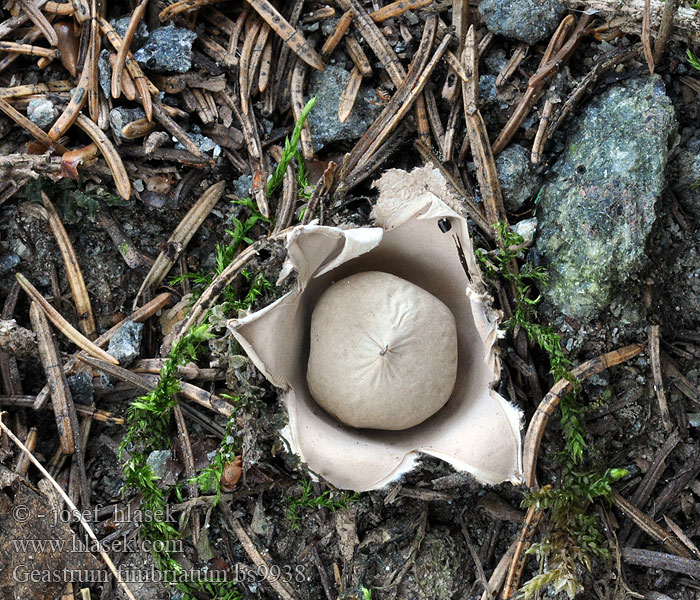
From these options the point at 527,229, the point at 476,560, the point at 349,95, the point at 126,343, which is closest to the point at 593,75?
the point at 527,229

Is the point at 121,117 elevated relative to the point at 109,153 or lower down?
elevated

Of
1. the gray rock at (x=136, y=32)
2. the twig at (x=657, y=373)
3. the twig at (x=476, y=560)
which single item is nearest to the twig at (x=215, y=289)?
the gray rock at (x=136, y=32)

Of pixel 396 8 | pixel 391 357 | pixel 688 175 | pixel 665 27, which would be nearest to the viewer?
pixel 391 357

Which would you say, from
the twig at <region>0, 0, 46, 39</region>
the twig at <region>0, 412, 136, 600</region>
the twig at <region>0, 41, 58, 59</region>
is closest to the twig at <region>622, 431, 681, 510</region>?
the twig at <region>0, 412, 136, 600</region>

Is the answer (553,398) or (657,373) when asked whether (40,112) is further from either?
(657,373)

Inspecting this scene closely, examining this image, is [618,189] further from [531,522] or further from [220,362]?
[220,362]
